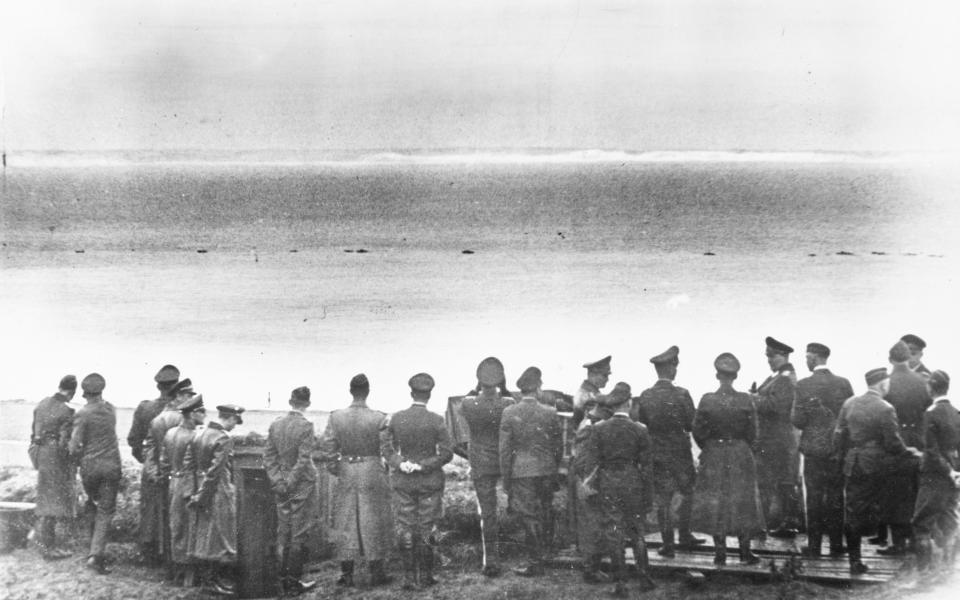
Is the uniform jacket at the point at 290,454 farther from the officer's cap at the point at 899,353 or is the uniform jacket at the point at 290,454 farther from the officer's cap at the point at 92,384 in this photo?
the officer's cap at the point at 899,353

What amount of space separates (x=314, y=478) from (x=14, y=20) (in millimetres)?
7369

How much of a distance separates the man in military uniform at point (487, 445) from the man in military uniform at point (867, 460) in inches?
116

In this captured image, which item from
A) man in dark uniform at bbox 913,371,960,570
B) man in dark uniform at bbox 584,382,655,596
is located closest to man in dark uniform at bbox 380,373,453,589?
man in dark uniform at bbox 584,382,655,596

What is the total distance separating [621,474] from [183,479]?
3770 millimetres

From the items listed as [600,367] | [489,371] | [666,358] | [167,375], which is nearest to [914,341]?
[666,358]

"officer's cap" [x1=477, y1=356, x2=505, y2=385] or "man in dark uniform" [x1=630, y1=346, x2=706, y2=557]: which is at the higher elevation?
"officer's cap" [x1=477, y1=356, x2=505, y2=385]

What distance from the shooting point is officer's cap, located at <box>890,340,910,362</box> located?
845 centimetres

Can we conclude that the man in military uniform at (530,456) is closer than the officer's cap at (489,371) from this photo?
Yes

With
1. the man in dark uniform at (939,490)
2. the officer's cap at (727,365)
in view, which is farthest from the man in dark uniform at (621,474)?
the man in dark uniform at (939,490)

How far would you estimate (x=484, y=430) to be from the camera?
8.52 meters

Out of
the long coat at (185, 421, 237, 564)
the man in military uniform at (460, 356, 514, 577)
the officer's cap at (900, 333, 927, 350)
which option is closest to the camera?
the long coat at (185, 421, 237, 564)

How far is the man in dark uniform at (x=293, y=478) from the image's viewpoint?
839 centimetres

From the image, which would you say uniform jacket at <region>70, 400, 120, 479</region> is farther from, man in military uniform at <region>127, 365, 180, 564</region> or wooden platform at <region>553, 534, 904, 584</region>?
wooden platform at <region>553, 534, 904, 584</region>

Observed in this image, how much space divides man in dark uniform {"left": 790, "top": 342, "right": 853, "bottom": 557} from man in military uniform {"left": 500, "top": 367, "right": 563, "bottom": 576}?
2167mm
